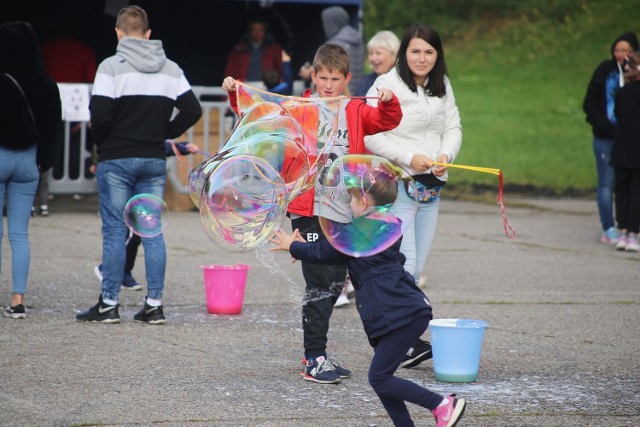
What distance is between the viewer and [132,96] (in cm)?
671

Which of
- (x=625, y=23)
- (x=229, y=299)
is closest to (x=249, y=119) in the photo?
(x=229, y=299)

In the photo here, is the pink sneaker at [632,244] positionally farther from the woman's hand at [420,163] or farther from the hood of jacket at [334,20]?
the woman's hand at [420,163]

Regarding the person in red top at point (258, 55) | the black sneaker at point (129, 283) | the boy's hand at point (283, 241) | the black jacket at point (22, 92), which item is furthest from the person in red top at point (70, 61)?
the boy's hand at point (283, 241)

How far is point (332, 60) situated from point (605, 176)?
20.5 ft

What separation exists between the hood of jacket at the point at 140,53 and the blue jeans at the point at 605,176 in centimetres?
581

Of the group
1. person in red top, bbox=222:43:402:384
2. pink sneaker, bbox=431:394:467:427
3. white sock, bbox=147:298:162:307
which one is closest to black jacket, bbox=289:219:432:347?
pink sneaker, bbox=431:394:467:427

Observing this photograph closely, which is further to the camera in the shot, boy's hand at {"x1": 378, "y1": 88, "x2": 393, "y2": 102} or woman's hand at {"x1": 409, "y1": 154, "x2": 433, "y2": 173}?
woman's hand at {"x1": 409, "y1": 154, "x2": 433, "y2": 173}

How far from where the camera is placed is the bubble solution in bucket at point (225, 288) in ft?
23.5

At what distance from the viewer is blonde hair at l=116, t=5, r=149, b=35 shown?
6.79m

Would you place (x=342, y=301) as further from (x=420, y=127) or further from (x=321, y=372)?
(x=321, y=372)

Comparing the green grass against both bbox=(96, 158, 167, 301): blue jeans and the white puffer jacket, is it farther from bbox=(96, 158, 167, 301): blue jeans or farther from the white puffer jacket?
bbox=(96, 158, 167, 301): blue jeans

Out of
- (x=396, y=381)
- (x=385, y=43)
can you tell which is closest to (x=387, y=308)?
(x=396, y=381)

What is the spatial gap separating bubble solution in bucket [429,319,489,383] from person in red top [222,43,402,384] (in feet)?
1.63

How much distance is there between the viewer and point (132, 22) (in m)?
6.78
